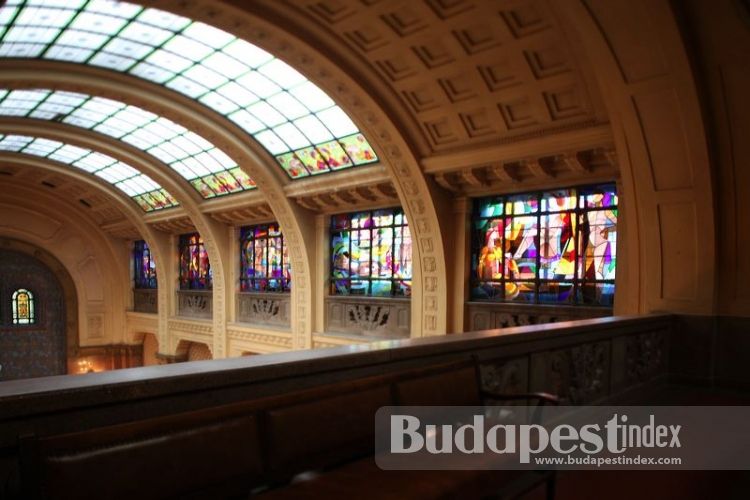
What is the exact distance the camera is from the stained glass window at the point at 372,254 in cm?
1362

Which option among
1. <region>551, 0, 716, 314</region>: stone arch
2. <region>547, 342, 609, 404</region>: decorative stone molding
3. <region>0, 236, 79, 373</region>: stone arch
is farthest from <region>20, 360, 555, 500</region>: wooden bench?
<region>0, 236, 79, 373</region>: stone arch

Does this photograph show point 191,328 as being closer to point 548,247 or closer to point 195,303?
point 195,303

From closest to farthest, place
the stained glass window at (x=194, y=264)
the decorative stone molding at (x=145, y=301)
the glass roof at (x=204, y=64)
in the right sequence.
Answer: the glass roof at (x=204, y=64), the stained glass window at (x=194, y=264), the decorative stone molding at (x=145, y=301)

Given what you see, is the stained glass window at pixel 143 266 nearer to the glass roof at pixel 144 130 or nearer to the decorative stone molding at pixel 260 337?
the decorative stone molding at pixel 260 337

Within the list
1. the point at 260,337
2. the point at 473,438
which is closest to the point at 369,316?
the point at 260,337

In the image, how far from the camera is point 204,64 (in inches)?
477

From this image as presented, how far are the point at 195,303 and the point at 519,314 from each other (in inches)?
599

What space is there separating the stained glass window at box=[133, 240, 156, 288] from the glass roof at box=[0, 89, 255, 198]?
9205 mm

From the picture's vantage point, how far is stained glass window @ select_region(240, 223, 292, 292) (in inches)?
696

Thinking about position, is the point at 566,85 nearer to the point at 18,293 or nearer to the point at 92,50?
the point at 92,50

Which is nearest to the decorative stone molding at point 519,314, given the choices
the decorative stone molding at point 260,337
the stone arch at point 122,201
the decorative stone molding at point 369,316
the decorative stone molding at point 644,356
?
the decorative stone molding at point 369,316

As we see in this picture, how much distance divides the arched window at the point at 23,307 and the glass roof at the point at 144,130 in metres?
12.4

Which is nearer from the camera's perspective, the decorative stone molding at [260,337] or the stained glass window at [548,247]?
the stained glass window at [548,247]

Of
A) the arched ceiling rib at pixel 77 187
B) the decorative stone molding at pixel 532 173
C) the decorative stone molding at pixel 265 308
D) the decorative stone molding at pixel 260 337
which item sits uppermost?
the arched ceiling rib at pixel 77 187
